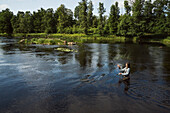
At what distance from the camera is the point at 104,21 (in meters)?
112

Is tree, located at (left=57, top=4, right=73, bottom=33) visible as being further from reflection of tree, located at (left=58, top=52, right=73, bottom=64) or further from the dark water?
the dark water

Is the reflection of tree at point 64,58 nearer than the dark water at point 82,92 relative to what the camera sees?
No

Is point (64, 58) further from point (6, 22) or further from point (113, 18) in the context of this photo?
point (6, 22)

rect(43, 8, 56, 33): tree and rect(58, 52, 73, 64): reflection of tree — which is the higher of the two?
rect(43, 8, 56, 33): tree

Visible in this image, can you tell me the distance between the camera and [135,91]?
1204 cm

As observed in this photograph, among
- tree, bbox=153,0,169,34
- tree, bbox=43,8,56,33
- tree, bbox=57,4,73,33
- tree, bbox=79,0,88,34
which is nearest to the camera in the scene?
tree, bbox=153,0,169,34

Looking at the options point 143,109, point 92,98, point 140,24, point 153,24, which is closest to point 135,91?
point 143,109

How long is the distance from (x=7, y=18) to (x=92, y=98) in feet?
486

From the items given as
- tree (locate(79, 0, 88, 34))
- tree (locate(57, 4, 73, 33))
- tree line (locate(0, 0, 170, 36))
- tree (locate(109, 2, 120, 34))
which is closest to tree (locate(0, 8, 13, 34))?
tree line (locate(0, 0, 170, 36))

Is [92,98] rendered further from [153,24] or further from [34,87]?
[153,24]

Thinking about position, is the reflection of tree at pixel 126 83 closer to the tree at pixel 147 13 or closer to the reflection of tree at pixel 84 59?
the reflection of tree at pixel 84 59

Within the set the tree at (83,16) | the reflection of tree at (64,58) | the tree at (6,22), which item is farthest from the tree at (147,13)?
the tree at (6,22)

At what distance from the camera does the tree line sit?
75750mm

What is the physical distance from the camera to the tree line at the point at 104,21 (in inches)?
2982
